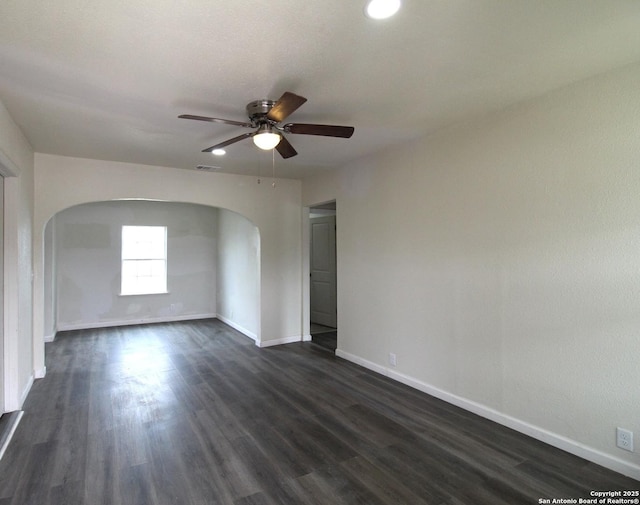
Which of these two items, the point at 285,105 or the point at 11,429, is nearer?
the point at 285,105

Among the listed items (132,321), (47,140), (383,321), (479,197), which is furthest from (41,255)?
(479,197)

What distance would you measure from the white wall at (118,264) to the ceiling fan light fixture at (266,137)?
5310 mm

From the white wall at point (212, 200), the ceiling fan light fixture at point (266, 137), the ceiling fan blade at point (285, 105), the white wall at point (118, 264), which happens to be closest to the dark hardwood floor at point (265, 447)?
the white wall at point (212, 200)

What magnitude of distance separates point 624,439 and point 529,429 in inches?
23.9

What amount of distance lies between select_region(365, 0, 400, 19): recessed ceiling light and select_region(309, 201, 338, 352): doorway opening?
16.0 feet

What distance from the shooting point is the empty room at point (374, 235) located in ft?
6.43

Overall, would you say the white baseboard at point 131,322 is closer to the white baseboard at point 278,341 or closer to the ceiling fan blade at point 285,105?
the white baseboard at point 278,341

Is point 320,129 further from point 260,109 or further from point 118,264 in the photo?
point 118,264

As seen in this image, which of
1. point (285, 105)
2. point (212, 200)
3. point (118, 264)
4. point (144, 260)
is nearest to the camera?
point (285, 105)

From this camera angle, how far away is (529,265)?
2.75 meters

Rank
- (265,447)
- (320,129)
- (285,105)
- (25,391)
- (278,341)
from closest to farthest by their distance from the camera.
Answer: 1. (285,105)
2. (320,129)
3. (265,447)
4. (25,391)
5. (278,341)

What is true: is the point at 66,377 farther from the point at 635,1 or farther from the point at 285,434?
the point at 635,1

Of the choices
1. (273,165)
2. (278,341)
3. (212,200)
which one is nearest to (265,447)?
(278,341)

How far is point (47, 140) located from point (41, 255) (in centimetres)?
137
